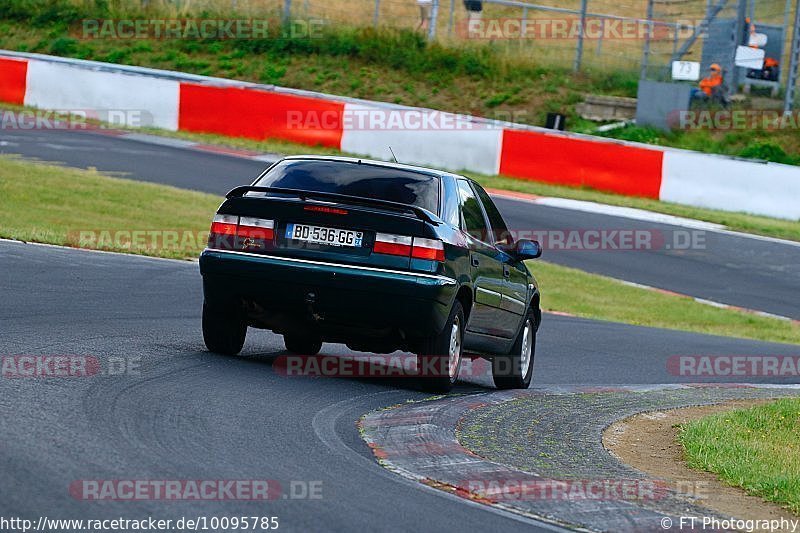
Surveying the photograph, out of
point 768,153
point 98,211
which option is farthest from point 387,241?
point 768,153

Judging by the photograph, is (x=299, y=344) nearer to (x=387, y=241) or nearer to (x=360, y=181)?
(x=360, y=181)

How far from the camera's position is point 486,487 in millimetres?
6363

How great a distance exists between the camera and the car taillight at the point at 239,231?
9.03 meters

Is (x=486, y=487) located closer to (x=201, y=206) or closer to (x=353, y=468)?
(x=353, y=468)

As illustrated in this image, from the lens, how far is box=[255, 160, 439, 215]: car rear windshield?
30.8 feet

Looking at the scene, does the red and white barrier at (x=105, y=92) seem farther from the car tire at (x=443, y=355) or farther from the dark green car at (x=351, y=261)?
the car tire at (x=443, y=355)

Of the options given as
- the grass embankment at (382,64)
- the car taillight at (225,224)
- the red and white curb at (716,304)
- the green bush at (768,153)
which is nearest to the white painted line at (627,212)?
the red and white curb at (716,304)

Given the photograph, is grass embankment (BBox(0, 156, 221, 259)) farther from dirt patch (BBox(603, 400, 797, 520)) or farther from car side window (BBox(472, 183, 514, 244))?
dirt patch (BBox(603, 400, 797, 520))

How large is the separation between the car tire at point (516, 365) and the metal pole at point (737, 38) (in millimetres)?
20645

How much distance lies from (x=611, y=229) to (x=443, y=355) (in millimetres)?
14021

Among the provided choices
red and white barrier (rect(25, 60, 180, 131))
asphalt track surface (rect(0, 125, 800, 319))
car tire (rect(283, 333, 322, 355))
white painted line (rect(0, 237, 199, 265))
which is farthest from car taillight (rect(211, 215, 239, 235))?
red and white barrier (rect(25, 60, 180, 131))

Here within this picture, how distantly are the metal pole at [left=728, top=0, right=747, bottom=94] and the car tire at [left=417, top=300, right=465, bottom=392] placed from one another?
22.4 metres

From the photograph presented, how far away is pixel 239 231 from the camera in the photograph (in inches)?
359

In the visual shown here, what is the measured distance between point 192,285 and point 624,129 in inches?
769
